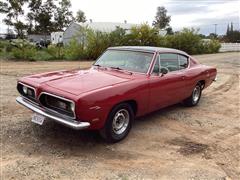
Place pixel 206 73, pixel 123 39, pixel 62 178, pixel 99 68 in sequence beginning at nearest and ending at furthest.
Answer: pixel 62 178
pixel 99 68
pixel 206 73
pixel 123 39

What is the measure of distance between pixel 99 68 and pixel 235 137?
2819 mm

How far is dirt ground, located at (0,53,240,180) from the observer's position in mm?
3998

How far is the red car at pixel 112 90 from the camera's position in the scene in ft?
14.4

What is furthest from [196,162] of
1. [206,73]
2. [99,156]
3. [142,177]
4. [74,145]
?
[206,73]

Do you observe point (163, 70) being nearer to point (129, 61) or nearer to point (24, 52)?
point (129, 61)

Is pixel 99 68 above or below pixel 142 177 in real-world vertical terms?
above

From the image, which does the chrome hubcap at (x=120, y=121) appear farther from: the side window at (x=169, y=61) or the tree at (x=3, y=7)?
the tree at (x=3, y=7)

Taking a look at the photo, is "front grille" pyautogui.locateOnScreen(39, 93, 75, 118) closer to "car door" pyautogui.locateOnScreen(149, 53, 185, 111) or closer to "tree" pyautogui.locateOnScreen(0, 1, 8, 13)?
"car door" pyautogui.locateOnScreen(149, 53, 185, 111)

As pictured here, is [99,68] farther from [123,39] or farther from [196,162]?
[123,39]

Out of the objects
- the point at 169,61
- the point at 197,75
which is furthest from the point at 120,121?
the point at 197,75

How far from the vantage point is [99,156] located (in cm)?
446

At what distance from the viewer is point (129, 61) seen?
5906 mm

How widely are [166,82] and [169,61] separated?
2.28 feet

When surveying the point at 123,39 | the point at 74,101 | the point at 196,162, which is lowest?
the point at 196,162
